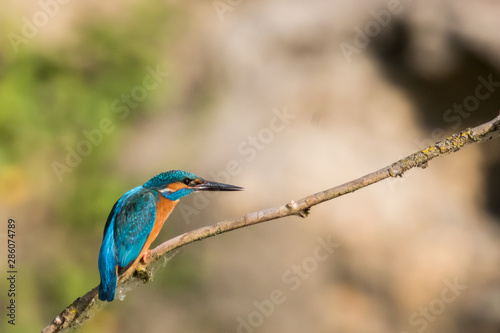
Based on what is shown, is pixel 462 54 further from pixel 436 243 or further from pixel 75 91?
→ pixel 75 91

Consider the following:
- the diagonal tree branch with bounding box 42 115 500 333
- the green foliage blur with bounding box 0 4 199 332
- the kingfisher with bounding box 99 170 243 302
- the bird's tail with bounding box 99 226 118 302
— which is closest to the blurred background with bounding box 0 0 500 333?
the green foliage blur with bounding box 0 4 199 332

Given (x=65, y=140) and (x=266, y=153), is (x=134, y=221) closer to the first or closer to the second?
(x=266, y=153)

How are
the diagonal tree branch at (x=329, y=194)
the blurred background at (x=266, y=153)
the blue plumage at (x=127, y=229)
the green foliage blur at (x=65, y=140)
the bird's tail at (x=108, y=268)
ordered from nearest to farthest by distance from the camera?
the diagonal tree branch at (x=329, y=194)
the bird's tail at (x=108, y=268)
the blue plumage at (x=127, y=229)
the blurred background at (x=266, y=153)
the green foliage blur at (x=65, y=140)

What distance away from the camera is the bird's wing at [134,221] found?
2.44 meters

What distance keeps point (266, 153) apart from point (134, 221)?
2510 millimetres

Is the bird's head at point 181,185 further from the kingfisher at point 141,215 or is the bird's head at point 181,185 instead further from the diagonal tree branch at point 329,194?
the diagonal tree branch at point 329,194

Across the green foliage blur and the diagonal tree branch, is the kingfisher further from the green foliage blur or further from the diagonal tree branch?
the green foliage blur

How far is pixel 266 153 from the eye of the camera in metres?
4.96

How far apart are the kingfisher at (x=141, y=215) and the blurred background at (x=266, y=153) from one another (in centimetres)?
205

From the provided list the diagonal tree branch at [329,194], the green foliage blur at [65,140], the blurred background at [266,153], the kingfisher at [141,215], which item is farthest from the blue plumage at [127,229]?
the green foliage blur at [65,140]

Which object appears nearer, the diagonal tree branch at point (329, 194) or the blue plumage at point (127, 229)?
the diagonal tree branch at point (329, 194)

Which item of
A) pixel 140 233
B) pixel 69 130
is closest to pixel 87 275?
pixel 69 130

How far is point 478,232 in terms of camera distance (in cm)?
486

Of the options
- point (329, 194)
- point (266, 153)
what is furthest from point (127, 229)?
point (266, 153)
